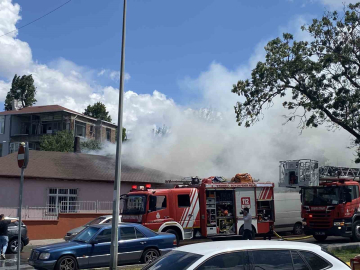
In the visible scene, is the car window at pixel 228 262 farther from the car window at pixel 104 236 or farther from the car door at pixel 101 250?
the car window at pixel 104 236

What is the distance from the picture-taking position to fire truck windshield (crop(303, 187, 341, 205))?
18922 millimetres

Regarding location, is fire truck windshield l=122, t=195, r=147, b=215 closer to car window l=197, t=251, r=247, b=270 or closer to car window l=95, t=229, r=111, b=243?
car window l=95, t=229, r=111, b=243

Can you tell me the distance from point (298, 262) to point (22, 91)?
2535 inches

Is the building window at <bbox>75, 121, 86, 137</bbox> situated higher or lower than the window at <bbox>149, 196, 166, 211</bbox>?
higher

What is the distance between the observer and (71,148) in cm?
4169

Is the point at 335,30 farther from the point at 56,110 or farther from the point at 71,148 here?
the point at 56,110

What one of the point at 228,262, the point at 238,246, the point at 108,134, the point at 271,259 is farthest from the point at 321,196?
the point at 108,134

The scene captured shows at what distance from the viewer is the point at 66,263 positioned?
11.3 metres

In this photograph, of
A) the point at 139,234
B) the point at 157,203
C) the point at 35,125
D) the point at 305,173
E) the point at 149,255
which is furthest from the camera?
the point at 35,125

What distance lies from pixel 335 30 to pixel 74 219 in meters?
16.4

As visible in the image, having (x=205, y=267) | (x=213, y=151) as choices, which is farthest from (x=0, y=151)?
(x=205, y=267)

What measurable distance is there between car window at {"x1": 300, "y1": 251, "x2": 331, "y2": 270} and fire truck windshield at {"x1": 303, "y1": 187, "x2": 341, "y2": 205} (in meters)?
14.4

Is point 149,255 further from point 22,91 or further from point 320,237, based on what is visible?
point 22,91

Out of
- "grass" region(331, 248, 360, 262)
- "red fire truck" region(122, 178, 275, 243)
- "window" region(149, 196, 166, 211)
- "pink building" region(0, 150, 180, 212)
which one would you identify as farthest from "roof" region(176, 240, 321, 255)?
"pink building" region(0, 150, 180, 212)
